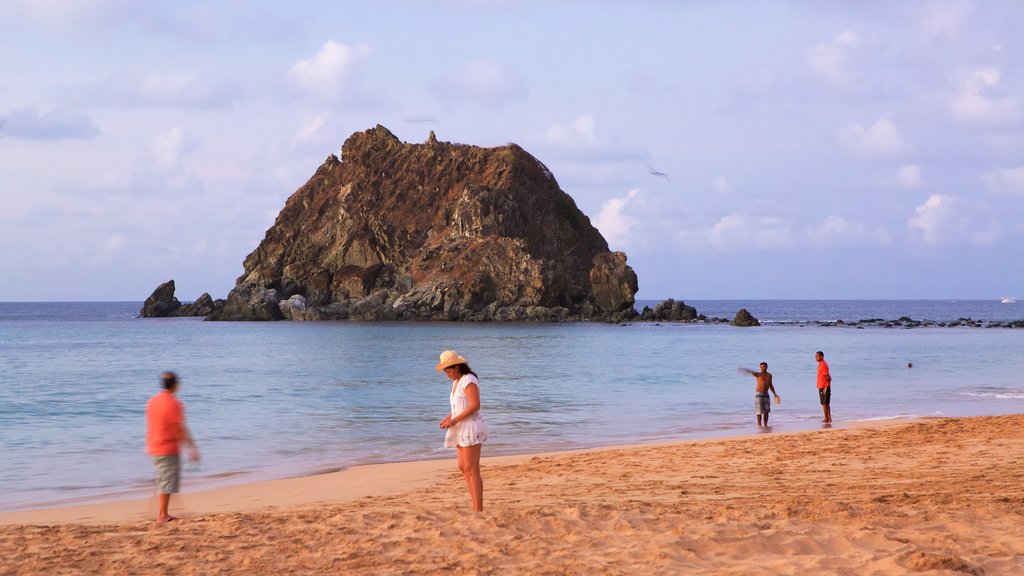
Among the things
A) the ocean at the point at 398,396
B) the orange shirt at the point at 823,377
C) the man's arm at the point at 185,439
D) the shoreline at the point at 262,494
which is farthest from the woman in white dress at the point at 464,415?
the orange shirt at the point at 823,377

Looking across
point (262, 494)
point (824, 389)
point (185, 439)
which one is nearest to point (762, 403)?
point (824, 389)

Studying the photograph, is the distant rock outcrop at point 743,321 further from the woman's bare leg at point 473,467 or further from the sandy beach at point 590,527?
the woman's bare leg at point 473,467

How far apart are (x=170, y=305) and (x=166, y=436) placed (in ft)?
400

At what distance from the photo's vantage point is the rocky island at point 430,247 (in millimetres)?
93938

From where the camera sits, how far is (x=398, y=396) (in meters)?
27.5

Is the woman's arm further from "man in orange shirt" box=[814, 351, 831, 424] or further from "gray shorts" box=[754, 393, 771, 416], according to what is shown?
"man in orange shirt" box=[814, 351, 831, 424]

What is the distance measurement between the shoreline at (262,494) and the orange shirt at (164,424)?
1339mm

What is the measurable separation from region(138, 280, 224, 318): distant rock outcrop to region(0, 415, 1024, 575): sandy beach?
11197cm

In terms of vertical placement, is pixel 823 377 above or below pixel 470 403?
below

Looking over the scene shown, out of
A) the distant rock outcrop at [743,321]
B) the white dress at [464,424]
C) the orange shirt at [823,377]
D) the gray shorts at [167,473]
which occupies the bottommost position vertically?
the gray shorts at [167,473]

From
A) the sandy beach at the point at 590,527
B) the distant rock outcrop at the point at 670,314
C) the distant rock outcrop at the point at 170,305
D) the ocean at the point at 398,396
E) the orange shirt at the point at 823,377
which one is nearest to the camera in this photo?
the sandy beach at the point at 590,527

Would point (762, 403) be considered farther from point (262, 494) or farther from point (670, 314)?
point (670, 314)

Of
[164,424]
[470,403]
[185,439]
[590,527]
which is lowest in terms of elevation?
[590,527]

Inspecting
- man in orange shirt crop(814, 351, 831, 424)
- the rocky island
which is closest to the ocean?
man in orange shirt crop(814, 351, 831, 424)
